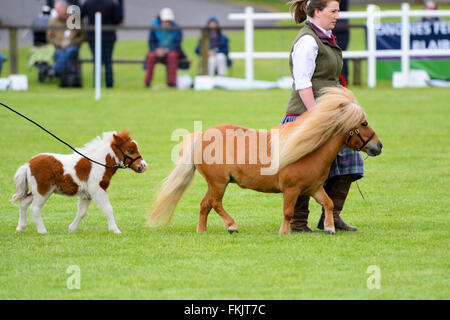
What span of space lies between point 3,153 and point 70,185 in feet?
17.6

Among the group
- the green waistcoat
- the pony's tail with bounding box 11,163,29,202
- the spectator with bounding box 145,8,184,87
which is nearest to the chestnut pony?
the green waistcoat

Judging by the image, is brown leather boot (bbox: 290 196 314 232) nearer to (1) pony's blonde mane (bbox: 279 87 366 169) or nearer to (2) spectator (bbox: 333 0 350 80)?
(1) pony's blonde mane (bbox: 279 87 366 169)

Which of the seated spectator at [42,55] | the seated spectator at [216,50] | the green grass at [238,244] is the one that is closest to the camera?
the green grass at [238,244]

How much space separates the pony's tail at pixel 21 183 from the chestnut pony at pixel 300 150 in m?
1.29

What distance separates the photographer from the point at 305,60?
258 inches

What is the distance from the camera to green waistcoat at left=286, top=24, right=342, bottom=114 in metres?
6.66

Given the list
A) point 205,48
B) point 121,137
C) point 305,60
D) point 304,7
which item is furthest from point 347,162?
point 205,48

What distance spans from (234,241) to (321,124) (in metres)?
1.12

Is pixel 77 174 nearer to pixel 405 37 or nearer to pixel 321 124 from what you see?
pixel 321 124

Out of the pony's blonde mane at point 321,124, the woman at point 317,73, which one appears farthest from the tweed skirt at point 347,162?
the pony's blonde mane at point 321,124

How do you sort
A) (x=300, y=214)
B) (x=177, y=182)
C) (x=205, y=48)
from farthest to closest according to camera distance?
(x=205, y=48)
(x=300, y=214)
(x=177, y=182)

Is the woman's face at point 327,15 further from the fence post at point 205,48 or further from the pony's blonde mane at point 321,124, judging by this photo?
the fence post at point 205,48

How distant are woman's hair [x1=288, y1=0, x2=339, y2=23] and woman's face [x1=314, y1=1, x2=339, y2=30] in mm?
32

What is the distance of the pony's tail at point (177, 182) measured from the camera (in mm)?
6832
